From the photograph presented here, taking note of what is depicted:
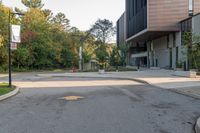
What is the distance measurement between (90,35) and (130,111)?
96001 mm

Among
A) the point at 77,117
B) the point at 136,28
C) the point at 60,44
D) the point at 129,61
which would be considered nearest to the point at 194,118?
the point at 77,117

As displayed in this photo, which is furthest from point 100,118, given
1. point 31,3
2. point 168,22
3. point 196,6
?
point 31,3

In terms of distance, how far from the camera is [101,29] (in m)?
111

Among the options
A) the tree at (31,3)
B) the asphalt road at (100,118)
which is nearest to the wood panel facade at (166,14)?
the tree at (31,3)

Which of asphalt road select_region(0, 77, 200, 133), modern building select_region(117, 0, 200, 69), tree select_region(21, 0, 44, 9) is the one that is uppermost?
tree select_region(21, 0, 44, 9)

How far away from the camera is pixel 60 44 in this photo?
246 feet

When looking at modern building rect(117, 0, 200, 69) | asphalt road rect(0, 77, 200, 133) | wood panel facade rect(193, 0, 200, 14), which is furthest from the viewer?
wood panel facade rect(193, 0, 200, 14)

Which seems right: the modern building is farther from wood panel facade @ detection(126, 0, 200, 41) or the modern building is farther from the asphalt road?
the asphalt road

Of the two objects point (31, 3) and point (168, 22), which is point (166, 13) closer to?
point (168, 22)

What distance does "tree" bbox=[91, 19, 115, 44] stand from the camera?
110 m

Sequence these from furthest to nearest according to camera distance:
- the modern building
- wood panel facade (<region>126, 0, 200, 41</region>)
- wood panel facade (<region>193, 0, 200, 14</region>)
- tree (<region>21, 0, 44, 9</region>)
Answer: tree (<region>21, 0, 44, 9</region>) < wood panel facade (<region>126, 0, 200, 41</region>) < wood panel facade (<region>193, 0, 200, 14</region>) < the modern building

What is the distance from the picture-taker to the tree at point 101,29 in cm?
10962

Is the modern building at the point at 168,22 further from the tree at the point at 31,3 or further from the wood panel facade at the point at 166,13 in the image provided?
the tree at the point at 31,3

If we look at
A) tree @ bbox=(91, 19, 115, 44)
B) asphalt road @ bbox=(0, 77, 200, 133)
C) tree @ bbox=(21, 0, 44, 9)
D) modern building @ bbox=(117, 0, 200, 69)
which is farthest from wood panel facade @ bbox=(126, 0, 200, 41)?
tree @ bbox=(91, 19, 115, 44)
